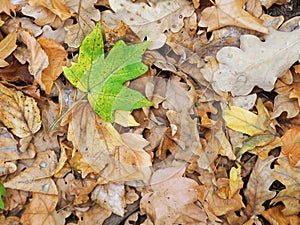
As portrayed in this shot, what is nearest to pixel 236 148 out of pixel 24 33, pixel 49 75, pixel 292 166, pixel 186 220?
pixel 292 166

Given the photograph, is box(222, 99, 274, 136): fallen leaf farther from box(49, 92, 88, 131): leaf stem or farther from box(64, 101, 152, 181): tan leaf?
box(49, 92, 88, 131): leaf stem

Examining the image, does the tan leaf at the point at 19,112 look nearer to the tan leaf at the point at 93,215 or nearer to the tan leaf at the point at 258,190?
the tan leaf at the point at 93,215

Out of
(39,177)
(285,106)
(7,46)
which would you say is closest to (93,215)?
(39,177)

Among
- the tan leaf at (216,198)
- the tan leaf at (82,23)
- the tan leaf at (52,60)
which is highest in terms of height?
the tan leaf at (82,23)

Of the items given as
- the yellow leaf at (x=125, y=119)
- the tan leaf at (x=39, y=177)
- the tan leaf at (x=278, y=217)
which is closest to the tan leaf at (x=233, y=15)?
the yellow leaf at (x=125, y=119)

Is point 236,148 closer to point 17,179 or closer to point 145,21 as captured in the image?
point 145,21

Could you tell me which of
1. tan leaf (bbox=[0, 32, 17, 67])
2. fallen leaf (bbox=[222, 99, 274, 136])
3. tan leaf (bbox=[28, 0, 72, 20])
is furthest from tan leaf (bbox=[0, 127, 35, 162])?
fallen leaf (bbox=[222, 99, 274, 136])

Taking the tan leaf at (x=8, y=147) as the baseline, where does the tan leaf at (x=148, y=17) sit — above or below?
above

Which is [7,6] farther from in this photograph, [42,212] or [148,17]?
[42,212]
